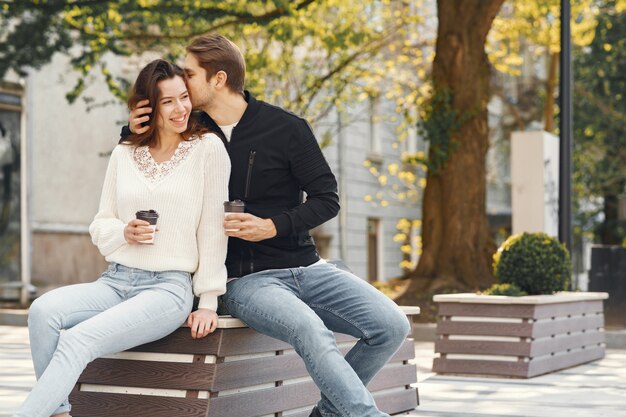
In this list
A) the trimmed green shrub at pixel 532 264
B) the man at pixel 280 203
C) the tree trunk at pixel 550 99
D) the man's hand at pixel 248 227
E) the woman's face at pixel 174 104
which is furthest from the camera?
the tree trunk at pixel 550 99

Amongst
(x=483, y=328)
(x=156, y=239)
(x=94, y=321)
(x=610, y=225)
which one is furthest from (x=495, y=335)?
(x=610, y=225)

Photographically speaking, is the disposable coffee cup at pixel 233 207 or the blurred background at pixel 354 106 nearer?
the disposable coffee cup at pixel 233 207

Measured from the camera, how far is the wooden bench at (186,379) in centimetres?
544

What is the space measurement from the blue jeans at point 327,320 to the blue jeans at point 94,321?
1.07ft

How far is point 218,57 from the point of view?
227 inches

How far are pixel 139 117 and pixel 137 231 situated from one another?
61 centimetres

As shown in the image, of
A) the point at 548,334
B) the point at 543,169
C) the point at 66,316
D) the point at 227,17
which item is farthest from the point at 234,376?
the point at 227,17

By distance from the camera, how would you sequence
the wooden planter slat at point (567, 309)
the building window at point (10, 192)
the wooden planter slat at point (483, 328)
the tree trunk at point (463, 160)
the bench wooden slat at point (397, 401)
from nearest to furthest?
the bench wooden slat at point (397, 401) < the wooden planter slat at point (483, 328) < the wooden planter slat at point (567, 309) < the tree trunk at point (463, 160) < the building window at point (10, 192)

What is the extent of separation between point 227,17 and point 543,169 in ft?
24.1

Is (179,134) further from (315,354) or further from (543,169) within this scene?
(543,169)

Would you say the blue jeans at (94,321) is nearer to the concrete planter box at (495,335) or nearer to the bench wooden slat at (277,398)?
the bench wooden slat at (277,398)

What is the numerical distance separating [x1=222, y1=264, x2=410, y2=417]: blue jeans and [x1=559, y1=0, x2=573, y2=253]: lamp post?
8.09 m

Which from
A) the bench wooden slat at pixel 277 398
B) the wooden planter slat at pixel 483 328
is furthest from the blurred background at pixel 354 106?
the bench wooden slat at pixel 277 398

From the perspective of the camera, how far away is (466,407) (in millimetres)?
8203
